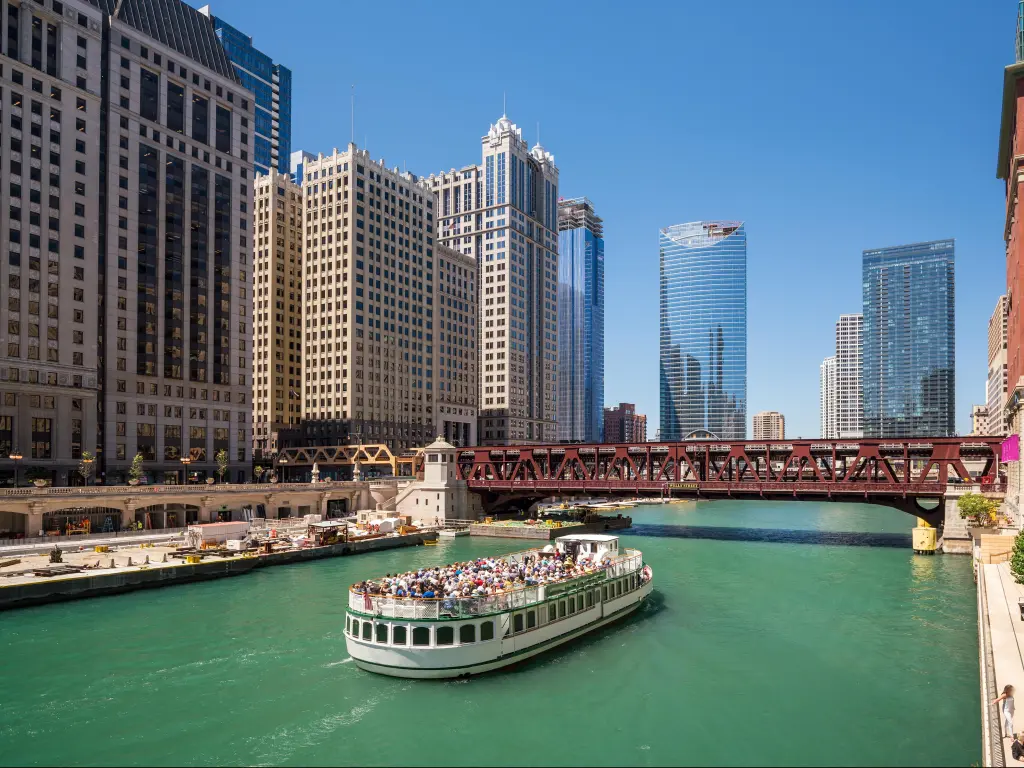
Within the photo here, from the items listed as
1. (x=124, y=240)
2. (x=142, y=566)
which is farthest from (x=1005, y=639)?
(x=124, y=240)

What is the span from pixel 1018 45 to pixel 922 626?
57921 millimetres

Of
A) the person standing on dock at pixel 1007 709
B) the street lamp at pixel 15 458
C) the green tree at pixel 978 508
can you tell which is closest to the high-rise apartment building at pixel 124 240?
the street lamp at pixel 15 458

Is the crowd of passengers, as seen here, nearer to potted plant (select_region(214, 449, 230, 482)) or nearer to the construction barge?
the construction barge

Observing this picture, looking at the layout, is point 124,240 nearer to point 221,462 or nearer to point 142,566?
point 221,462

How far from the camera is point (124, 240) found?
116875mm

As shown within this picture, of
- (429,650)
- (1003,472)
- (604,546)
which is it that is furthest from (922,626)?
(1003,472)

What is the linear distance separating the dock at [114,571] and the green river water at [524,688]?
1619 millimetres

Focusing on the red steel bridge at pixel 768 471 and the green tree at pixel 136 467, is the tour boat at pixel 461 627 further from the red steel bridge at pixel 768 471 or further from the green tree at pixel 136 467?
the green tree at pixel 136 467

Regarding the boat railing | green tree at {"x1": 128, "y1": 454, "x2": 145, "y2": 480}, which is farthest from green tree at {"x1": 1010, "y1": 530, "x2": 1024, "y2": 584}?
green tree at {"x1": 128, "y1": 454, "x2": 145, "y2": 480}

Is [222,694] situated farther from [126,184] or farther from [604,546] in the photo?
[126,184]

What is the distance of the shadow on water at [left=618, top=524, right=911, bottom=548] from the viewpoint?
310 ft

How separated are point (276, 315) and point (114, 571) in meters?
119

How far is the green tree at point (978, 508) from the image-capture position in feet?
252

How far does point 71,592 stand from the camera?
57781mm
